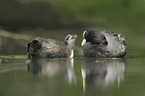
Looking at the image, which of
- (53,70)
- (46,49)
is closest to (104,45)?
(46,49)

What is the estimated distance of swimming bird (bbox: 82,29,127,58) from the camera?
20.0ft

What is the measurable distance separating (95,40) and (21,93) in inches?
163

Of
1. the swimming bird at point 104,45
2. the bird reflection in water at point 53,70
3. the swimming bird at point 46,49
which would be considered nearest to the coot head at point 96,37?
the swimming bird at point 104,45

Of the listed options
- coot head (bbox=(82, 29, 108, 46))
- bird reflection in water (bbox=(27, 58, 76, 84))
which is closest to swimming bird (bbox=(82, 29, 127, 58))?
coot head (bbox=(82, 29, 108, 46))

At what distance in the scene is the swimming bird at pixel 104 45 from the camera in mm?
6102

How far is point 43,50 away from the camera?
6043 millimetres

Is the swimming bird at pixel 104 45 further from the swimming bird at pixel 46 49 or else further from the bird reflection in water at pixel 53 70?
the bird reflection in water at pixel 53 70

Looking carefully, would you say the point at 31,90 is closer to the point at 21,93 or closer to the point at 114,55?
the point at 21,93

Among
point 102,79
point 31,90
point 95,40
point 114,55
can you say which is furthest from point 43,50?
point 31,90

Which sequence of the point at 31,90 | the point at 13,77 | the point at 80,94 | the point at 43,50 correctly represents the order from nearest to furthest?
the point at 80,94 → the point at 31,90 → the point at 13,77 → the point at 43,50

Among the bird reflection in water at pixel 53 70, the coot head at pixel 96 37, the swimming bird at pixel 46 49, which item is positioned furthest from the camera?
the coot head at pixel 96 37

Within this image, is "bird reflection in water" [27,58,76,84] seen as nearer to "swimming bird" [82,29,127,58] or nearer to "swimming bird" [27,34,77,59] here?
"swimming bird" [27,34,77,59]

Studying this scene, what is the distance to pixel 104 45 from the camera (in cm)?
618

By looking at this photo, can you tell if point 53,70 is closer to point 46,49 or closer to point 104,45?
point 46,49
